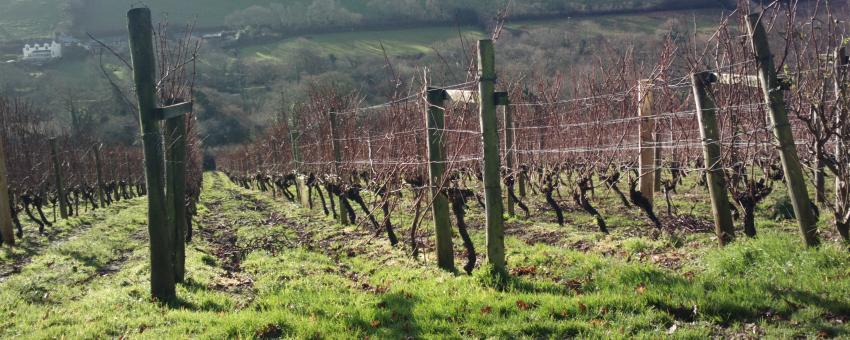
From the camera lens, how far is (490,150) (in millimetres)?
A: 5918

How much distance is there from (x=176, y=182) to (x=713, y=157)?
6.21 m

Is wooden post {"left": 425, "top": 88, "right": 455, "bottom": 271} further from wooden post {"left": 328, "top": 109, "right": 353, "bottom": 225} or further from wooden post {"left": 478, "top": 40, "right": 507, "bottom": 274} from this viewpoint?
wooden post {"left": 328, "top": 109, "right": 353, "bottom": 225}

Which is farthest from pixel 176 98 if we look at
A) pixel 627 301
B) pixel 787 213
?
pixel 787 213

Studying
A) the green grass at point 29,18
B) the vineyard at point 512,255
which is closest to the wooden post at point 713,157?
the vineyard at point 512,255

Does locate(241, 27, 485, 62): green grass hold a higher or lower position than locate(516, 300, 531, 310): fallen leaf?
higher

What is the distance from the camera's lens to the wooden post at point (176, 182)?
22.2ft

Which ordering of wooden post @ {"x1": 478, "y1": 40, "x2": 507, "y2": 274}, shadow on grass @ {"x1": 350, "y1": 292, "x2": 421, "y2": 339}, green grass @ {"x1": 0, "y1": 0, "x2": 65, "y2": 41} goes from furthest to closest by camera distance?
green grass @ {"x1": 0, "y1": 0, "x2": 65, "y2": 41} < wooden post @ {"x1": 478, "y1": 40, "x2": 507, "y2": 274} < shadow on grass @ {"x1": 350, "y1": 292, "x2": 421, "y2": 339}

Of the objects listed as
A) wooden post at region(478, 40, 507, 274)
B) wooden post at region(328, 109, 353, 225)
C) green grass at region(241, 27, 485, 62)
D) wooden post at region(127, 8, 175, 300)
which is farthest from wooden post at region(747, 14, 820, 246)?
green grass at region(241, 27, 485, 62)

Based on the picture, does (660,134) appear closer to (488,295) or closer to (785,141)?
(785,141)

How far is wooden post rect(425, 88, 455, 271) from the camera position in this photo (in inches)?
268

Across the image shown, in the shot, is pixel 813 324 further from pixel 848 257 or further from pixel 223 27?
pixel 223 27

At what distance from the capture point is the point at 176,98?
24.3 ft

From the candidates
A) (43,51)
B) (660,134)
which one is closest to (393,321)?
(660,134)

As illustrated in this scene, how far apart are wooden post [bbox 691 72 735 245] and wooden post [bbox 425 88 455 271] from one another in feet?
9.47
